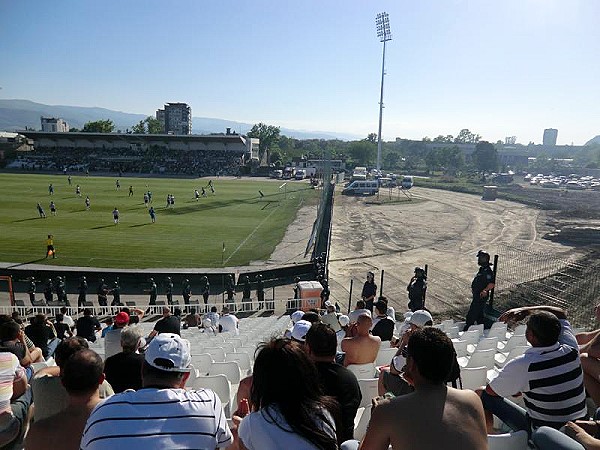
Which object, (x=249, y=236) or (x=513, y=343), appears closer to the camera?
(x=513, y=343)

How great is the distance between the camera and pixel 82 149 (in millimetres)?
91312

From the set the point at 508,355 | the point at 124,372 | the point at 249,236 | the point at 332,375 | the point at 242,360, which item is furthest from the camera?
the point at 249,236

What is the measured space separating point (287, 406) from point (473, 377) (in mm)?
3263

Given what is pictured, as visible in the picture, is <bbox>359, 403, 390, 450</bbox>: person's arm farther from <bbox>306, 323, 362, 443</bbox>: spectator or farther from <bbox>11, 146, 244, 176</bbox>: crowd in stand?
<bbox>11, 146, 244, 176</bbox>: crowd in stand

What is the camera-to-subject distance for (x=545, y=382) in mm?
3482

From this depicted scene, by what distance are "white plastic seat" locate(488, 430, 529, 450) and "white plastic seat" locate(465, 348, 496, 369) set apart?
8.69 feet

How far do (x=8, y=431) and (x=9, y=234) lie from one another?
30.4 m

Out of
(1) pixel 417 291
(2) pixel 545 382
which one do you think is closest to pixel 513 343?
→ (2) pixel 545 382

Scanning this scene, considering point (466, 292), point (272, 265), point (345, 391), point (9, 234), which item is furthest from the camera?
point (9, 234)

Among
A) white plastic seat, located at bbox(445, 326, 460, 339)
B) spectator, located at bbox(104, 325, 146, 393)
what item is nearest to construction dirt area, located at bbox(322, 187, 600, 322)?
white plastic seat, located at bbox(445, 326, 460, 339)

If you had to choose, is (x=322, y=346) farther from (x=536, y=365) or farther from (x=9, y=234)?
(x=9, y=234)

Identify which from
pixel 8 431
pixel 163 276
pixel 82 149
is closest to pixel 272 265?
pixel 163 276

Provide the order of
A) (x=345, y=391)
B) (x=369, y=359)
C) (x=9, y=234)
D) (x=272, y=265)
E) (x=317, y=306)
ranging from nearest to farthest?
(x=345, y=391) → (x=369, y=359) → (x=317, y=306) → (x=272, y=265) → (x=9, y=234)

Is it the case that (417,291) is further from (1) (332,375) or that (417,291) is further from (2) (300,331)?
(1) (332,375)
